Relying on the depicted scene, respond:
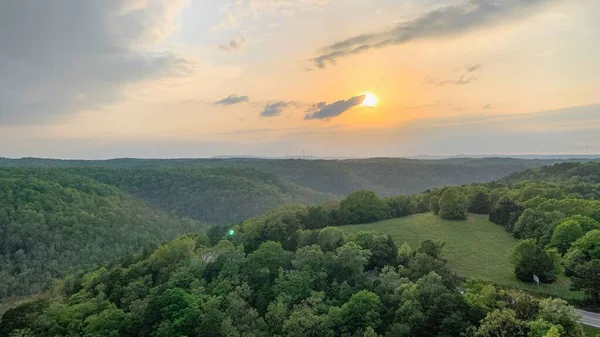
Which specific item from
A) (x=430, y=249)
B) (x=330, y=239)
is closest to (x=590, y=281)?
(x=430, y=249)

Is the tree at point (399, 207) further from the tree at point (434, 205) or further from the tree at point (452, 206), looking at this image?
the tree at point (452, 206)

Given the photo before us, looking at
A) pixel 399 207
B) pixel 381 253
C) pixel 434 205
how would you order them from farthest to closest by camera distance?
pixel 399 207 → pixel 434 205 → pixel 381 253

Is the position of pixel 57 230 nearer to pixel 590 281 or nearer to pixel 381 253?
pixel 381 253

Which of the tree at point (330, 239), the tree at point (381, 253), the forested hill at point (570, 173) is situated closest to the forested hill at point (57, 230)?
the tree at point (330, 239)

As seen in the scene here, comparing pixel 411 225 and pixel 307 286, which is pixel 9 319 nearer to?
pixel 307 286

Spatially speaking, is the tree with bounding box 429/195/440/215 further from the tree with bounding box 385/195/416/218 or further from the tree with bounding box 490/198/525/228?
the tree with bounding box 490/198/525/228

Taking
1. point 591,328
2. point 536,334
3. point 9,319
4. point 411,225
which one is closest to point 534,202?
point 411,225
